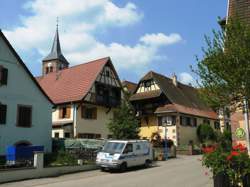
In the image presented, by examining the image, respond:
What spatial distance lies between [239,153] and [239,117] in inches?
340

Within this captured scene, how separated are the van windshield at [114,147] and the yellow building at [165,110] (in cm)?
2003

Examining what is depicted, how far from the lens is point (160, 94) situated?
148 feet

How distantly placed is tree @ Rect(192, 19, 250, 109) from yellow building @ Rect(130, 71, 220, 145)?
30727 millimetres

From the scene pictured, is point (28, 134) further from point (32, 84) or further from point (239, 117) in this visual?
point (239, 117)

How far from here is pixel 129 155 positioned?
23.5 meters

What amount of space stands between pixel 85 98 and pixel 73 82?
14.6 ft

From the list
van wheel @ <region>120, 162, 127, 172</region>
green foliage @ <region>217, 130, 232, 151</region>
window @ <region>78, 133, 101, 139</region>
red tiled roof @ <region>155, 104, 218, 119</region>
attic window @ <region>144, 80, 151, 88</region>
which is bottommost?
van wheel @ <region>120, 162, 127, 172</region>

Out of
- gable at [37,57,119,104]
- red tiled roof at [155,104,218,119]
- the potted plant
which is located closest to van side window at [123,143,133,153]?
the potted plant

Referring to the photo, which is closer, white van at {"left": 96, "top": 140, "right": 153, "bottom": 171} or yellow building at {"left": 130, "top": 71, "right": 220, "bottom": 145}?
white van at {"left": 96, "top": 140, "right": 153, "bottom": 171}

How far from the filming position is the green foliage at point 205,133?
47.0 metres

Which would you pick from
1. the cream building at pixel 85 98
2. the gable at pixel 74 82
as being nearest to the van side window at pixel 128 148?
the cream building at pixel 85 98

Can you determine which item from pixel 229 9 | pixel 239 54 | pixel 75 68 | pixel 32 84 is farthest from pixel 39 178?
pixel 75 68

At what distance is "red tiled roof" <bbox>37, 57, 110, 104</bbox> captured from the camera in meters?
37.7

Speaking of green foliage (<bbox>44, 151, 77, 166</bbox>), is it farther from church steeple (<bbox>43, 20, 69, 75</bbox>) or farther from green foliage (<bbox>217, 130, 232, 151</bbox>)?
church steeple (<bbox>43, 20, 69, 75</bbox>)
